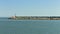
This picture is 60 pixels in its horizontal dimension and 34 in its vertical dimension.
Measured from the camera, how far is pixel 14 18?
2559 inches
